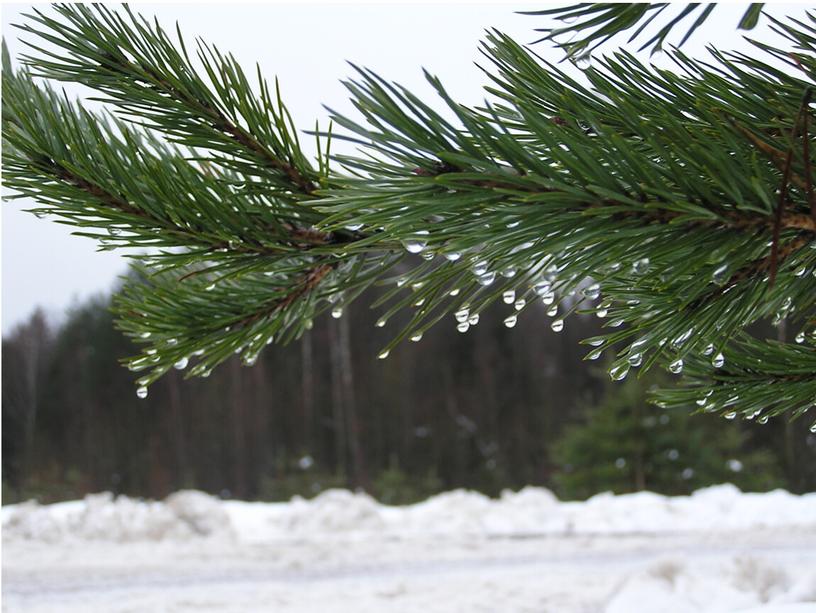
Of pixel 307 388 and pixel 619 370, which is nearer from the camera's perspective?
pixel 619 370

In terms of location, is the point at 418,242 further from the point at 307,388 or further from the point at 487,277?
the point at 307,388

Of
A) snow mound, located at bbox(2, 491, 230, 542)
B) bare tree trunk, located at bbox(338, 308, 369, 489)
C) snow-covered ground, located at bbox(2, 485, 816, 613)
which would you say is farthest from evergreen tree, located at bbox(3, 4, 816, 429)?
bare tree trunk, located at bbox(338, 308, 369, 489)

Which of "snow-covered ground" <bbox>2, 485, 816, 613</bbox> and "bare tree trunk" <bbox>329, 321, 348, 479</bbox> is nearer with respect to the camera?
"snow-covered ground" <bbox>2, 485, 816, 613</bbox>

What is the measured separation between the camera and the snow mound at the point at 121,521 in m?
7.99

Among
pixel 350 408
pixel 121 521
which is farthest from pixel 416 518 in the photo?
pixel 350 408

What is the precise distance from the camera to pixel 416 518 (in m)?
8.48

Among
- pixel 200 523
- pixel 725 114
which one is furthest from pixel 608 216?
pixel 200 523

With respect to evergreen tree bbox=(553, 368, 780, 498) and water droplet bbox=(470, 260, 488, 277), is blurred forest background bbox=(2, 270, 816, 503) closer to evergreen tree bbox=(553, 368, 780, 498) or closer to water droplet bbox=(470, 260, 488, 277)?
evergreen tree bbox=(553, 368, 780, 498)

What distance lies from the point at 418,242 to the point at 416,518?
26.2ft

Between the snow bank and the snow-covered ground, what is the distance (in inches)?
0.8

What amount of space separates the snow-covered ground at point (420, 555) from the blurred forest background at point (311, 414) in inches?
180

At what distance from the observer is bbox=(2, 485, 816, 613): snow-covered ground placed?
15.5 ft

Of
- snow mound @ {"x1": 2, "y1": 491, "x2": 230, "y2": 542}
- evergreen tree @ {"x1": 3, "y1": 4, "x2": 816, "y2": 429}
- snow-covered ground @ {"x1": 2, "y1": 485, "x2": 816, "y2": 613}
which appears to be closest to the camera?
evergreen tree @ {"x1": 3, "y1": 4, "x2": 816, "y2": 429}

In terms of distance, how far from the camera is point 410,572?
5.92 meters
